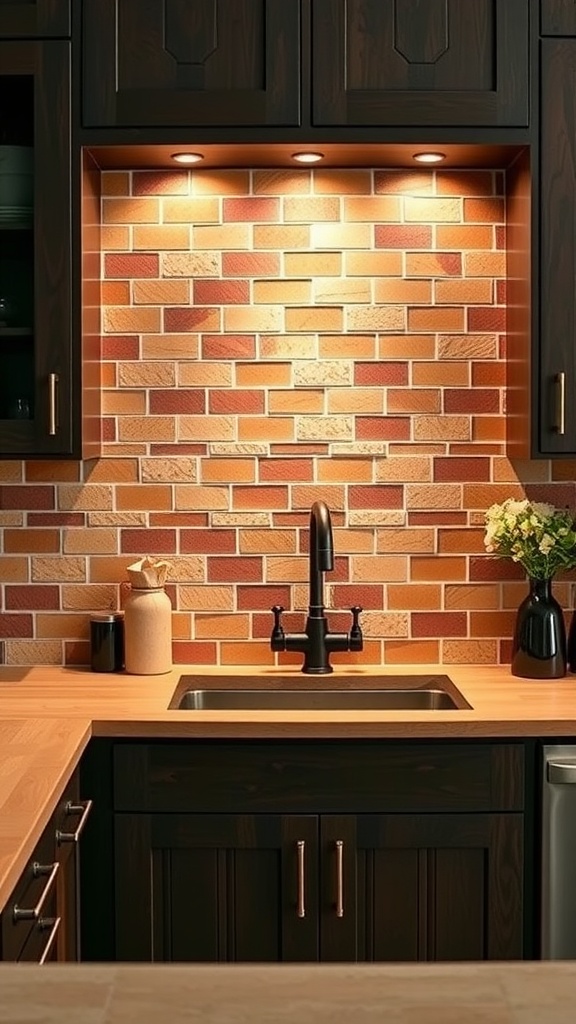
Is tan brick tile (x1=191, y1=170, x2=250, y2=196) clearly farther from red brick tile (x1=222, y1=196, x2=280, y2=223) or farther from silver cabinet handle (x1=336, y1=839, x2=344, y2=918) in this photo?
silver cabinet handle (x1=336, y1=839, x2=344, y2=918)

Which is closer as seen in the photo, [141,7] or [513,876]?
[513,876]

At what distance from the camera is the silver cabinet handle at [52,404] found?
9.52 feet

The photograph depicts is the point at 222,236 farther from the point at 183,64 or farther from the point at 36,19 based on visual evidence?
the point at 36,19

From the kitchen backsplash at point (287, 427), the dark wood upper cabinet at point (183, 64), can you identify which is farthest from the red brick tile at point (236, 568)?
the dark wood upper cabinet at point (183, 64)

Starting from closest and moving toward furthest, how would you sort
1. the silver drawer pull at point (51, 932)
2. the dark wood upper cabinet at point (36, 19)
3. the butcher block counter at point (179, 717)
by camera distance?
A: the silver drawer pull at point (51, 932) < the butcher block counter at point (179, 717) < the dark wood upper cabinet at point (36, 19)

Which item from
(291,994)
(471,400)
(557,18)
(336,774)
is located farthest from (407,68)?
(291,994)

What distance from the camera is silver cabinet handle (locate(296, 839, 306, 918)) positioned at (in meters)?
2.66

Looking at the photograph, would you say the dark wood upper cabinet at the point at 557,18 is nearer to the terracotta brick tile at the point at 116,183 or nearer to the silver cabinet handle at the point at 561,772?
the terracotta brick tile at the point at 116,183

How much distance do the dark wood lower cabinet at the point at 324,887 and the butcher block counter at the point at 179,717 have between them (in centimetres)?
18

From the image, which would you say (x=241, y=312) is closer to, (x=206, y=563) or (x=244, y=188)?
(x=244, y=188)

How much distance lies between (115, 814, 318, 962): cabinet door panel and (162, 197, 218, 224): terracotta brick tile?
1405mm

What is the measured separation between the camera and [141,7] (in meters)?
2.90

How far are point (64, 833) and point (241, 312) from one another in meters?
1.39

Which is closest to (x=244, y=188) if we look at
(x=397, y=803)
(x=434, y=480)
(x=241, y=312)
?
(x=241, y=312)
